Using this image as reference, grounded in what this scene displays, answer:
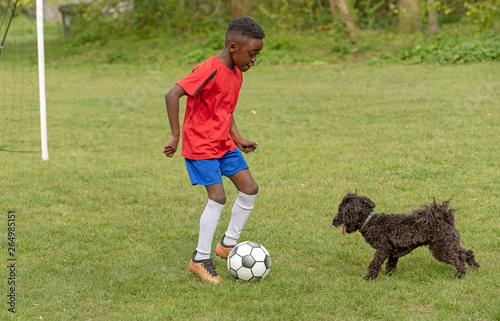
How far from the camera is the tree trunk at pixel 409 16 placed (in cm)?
1902

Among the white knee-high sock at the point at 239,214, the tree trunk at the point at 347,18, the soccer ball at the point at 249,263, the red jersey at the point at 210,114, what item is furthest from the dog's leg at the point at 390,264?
the tree trunk at the point at 347,18

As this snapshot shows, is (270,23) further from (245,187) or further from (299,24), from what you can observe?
(245,187)

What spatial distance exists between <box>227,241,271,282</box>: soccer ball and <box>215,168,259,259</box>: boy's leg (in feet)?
1.19

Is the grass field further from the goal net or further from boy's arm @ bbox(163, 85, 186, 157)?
boy's arm @ bbox(163, 85, 186, 157)

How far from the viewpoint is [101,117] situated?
39.7ft

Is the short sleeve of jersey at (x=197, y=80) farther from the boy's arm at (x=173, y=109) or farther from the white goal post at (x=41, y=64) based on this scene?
the white goal post at (x=41, y=64)

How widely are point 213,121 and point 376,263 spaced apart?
5.40 feet

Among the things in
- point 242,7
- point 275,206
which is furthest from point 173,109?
point 242,7

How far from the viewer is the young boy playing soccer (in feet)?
14.0

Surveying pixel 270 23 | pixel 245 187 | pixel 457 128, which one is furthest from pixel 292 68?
pixel 245 187

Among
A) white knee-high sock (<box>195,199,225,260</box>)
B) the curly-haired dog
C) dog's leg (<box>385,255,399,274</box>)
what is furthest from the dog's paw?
white knee-high sock (<box>195,199,225,260</box>)

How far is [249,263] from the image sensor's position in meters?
4.40

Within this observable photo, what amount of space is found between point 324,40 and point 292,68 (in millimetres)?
3689

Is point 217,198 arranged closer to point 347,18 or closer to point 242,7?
point 347,18
